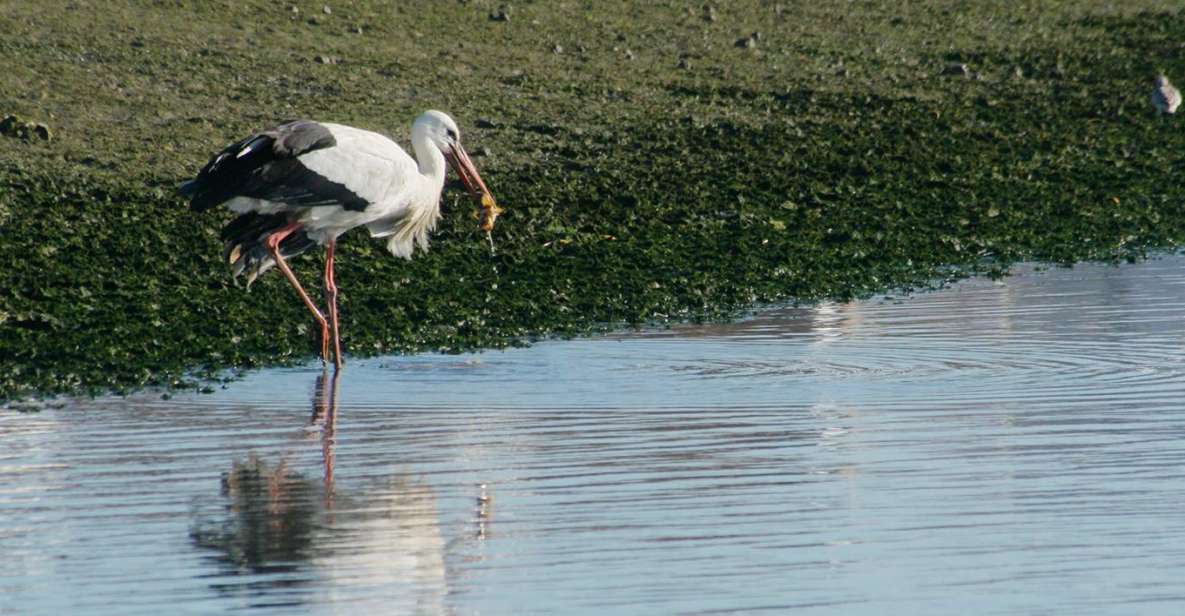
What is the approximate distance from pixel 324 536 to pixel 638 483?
145 centimetres

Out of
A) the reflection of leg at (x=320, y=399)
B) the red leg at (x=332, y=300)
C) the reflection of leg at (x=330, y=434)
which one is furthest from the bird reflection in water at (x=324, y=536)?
the red leg at (x=332, y=300)

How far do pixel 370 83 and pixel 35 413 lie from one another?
31.3ft

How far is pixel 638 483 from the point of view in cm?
912

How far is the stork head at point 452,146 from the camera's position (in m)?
14.1

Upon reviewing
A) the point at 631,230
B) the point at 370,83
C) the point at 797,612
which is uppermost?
the point at 370,83

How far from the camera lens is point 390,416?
1089cm

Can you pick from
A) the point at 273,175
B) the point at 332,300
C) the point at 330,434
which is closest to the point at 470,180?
the point at 332,300

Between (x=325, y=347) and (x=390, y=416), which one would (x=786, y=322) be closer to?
(x=325, y=347)

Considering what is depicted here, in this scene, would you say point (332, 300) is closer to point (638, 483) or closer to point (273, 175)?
point (273, 175)

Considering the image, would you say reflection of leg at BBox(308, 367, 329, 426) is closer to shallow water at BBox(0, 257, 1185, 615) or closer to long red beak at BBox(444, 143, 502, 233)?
shallow water at BBox(0, 257, 1185, 615)

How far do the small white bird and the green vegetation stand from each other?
8.1 inches

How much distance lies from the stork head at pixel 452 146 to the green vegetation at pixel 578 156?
625 mm

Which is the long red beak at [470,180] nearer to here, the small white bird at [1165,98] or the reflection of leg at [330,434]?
the reflection of leg at [330,434]

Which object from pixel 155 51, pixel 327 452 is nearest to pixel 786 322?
pixel 327 452
